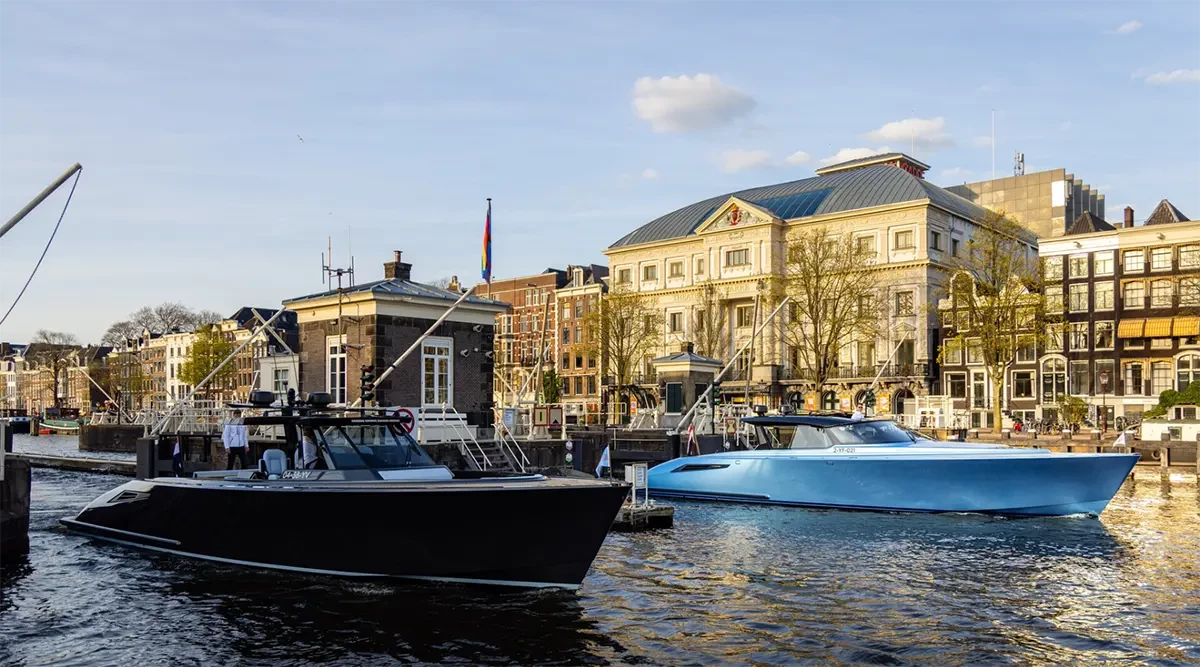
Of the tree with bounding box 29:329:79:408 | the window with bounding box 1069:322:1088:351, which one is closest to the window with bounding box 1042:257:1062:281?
the window with bounding box 1069:322:1088:351

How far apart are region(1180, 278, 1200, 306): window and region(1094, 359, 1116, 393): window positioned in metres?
5.30

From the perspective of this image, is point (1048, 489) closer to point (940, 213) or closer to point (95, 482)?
point (95, 482)

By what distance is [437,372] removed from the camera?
115 feet

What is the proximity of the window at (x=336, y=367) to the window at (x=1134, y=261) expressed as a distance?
151 ft

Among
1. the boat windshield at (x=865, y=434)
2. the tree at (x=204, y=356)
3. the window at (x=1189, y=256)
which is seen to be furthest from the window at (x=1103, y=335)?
the tree at (x=204, y=356)

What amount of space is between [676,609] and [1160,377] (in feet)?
173

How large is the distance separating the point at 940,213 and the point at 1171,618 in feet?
208

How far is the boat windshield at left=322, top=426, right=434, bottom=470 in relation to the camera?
16.2 m

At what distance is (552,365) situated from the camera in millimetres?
94000

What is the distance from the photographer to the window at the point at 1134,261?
2267 inches

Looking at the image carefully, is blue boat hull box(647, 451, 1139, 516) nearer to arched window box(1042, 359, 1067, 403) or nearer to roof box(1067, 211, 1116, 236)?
arched window box(1042, 359, 1067, 403)

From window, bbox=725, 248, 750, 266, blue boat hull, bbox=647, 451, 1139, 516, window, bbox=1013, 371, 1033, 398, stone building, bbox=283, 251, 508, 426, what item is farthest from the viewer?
window, bbox=725, 248, 750, 266

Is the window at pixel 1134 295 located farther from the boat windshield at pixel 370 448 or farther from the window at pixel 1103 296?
the boat windshield at pixel 370 448

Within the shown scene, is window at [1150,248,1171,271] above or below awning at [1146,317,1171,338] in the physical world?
above
